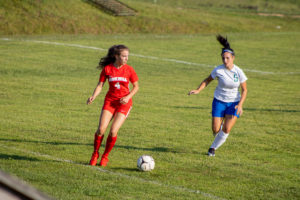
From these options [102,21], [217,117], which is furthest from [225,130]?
[102,21]

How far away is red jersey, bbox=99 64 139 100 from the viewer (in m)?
8.44

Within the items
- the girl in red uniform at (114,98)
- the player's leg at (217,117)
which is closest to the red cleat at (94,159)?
the girl in red uniform at (114,98)

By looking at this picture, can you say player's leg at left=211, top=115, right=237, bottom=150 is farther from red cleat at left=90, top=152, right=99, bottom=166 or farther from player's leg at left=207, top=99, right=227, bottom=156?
red cleat at left=90, top=152, right=99, bottom=166

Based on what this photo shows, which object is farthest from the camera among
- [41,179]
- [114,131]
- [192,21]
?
[192,21]

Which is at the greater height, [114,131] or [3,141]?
[114,131]

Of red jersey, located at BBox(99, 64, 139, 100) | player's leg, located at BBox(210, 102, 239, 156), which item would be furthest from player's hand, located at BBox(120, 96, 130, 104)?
player's leg, located at BBox(210, 102, 239, 156)

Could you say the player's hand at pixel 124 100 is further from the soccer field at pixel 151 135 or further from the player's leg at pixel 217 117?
the player's leg at pixel 217 117

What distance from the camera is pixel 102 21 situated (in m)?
46.6

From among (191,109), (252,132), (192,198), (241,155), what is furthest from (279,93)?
(192,198)

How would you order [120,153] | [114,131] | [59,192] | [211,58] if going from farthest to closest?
[211,58] < [120,153] < [114,131] < [59,192]

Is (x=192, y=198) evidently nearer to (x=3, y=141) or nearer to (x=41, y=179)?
(x=41, y=179)

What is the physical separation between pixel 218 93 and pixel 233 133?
110 inches

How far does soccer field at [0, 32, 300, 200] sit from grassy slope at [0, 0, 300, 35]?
48.3 feet

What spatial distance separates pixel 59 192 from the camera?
21.7 feet
